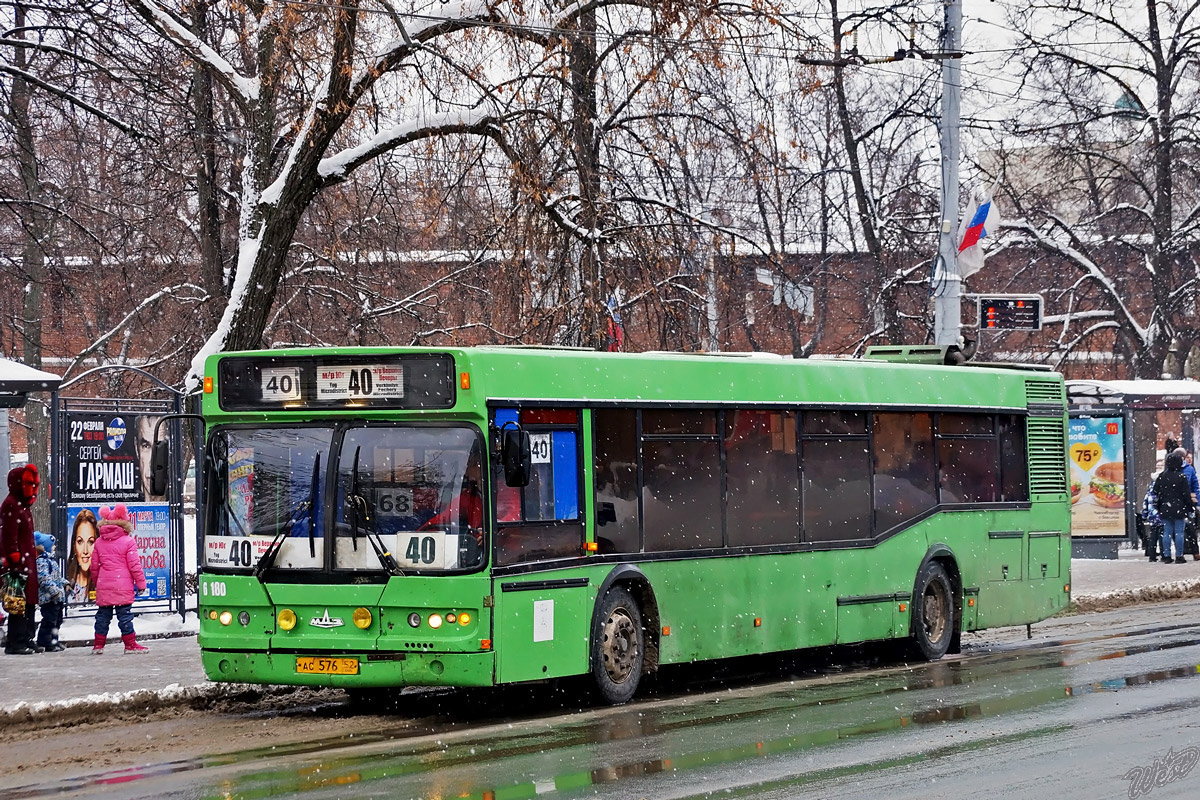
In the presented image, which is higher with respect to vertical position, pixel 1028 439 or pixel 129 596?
pixel 1028 439

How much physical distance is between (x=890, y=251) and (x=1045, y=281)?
10124 millimetres

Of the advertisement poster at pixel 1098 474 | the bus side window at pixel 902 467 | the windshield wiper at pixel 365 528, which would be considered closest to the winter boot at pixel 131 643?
the windshield wiper at pixel 365 528

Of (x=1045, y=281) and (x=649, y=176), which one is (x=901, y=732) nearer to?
(x=649, y=176)

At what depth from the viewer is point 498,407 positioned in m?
11.7

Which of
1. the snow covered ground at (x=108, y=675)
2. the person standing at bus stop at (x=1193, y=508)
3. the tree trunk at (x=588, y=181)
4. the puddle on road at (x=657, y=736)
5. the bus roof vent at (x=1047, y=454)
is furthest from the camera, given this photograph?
the person standing at bus stop at (x=1193, y=508)

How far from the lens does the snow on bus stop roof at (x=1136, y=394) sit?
28.8m

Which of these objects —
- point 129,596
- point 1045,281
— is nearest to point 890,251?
point 1045,281

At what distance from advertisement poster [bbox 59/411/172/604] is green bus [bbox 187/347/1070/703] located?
17.1ft

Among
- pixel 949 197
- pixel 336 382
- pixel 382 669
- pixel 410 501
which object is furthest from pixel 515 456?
pixel 949 197

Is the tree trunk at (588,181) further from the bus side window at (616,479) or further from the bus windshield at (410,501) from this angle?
the bus windshield at (410,501)

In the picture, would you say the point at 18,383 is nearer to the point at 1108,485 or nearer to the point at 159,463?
the point at 159,463

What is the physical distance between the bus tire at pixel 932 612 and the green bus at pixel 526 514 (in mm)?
740

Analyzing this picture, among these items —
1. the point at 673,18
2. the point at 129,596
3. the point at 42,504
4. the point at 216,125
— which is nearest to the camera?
the point at 129,596

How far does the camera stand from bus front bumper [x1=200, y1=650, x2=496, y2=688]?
11312 millimetres
